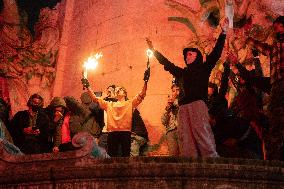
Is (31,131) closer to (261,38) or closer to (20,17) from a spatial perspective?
(261,38)

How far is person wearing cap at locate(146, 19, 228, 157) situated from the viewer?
786 centimetres

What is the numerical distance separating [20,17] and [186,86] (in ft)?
38.0

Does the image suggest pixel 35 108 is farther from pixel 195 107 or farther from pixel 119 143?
pixel 195 107

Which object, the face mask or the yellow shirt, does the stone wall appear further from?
the yellow shirt

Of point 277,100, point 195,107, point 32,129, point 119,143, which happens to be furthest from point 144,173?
point 119,143

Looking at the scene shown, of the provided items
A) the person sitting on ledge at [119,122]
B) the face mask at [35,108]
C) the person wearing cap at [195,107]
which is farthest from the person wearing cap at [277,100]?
the face mask at [35,108]

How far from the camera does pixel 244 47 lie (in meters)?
13.5

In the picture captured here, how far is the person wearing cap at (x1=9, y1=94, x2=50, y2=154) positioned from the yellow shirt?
157 cm

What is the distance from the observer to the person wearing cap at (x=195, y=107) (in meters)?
7.86

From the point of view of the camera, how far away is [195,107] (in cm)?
807

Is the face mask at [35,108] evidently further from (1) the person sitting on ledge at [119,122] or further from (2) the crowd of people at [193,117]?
(1) the person sitting on ledge at [119,122]

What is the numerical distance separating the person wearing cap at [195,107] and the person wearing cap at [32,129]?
2.99m

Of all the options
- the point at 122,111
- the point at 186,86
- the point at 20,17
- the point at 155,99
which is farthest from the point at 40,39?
the point at 186,86

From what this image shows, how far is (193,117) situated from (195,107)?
149 mm
